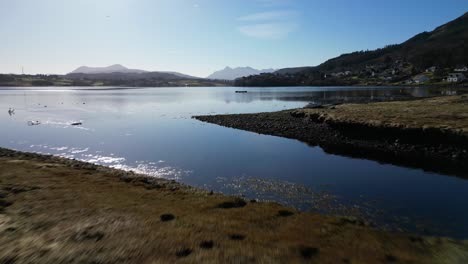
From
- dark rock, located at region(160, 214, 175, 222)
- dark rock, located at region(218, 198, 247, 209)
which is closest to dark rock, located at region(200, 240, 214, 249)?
dark rock, located at region(160, 214, 175, 222)

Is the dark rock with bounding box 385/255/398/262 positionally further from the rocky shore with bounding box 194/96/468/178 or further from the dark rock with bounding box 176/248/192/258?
the rocky shore with bounding box 194/96/468/178

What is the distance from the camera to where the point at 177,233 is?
1225 cm

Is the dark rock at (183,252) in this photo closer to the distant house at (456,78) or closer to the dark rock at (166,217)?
the dark rock at (166,217)

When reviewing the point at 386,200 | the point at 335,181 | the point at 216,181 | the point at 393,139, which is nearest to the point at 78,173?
the point at 216,181

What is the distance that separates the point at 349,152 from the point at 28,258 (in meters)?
33.1

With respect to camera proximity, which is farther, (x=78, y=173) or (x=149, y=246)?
(x=78, y=173)

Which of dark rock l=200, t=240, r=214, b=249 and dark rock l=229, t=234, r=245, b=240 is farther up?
dark rock l=200, t=240, r=214, b=249

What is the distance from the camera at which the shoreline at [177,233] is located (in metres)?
10.5

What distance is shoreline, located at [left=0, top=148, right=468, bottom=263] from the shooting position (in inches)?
412

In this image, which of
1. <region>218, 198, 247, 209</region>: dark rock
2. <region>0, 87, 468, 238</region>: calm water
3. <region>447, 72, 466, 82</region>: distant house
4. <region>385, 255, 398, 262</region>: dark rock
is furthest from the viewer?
<region>447, 72, 466, 82</region>: distant house

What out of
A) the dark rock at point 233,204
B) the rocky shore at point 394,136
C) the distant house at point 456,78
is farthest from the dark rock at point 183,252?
the distant house at point 456,78

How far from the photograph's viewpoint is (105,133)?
50688mm

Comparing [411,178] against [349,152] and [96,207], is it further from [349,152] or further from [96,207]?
[96,207]

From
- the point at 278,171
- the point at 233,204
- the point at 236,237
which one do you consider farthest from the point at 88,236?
the point at 278,171
